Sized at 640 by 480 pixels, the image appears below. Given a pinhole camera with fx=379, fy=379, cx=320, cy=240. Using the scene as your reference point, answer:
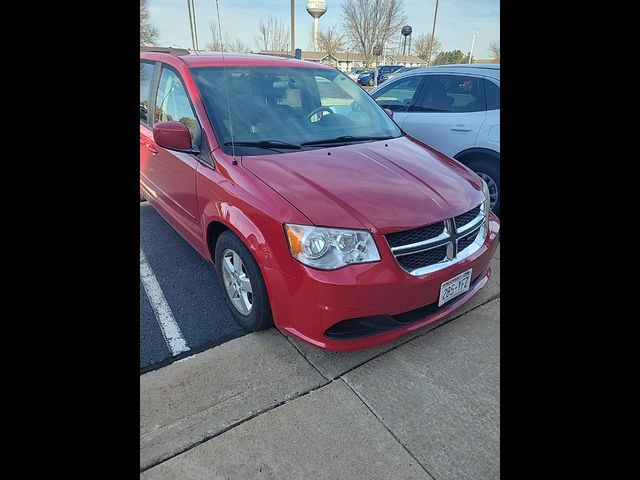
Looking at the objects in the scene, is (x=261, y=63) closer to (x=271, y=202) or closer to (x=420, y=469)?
(x=271, y=202)

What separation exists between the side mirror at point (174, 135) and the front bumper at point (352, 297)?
42.6 inches

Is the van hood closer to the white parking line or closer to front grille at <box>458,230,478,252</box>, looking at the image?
front grille at <box>458,230,478,252</box>

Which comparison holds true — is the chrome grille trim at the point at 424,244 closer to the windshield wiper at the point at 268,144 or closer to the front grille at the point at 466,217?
the front grille at the point at 466,217

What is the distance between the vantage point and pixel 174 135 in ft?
7.95

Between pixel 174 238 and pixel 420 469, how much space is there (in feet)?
10.3

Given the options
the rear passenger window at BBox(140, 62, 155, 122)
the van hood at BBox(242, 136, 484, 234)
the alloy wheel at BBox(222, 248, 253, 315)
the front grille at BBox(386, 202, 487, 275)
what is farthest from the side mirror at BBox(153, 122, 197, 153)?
the front grille at BBox(386, 202, 487, 275)

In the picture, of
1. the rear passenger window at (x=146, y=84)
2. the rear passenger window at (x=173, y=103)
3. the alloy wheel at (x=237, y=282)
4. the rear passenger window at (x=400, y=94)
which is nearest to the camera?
the alloy wheel at (x=237, y=282)

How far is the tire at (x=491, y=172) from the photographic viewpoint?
3.96m

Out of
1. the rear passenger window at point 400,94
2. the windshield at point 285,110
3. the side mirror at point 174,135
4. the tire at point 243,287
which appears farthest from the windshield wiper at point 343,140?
the rear passenger window at point 400,94

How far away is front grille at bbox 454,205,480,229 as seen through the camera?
85.0 inches

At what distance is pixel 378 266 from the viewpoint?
6.09 feet
